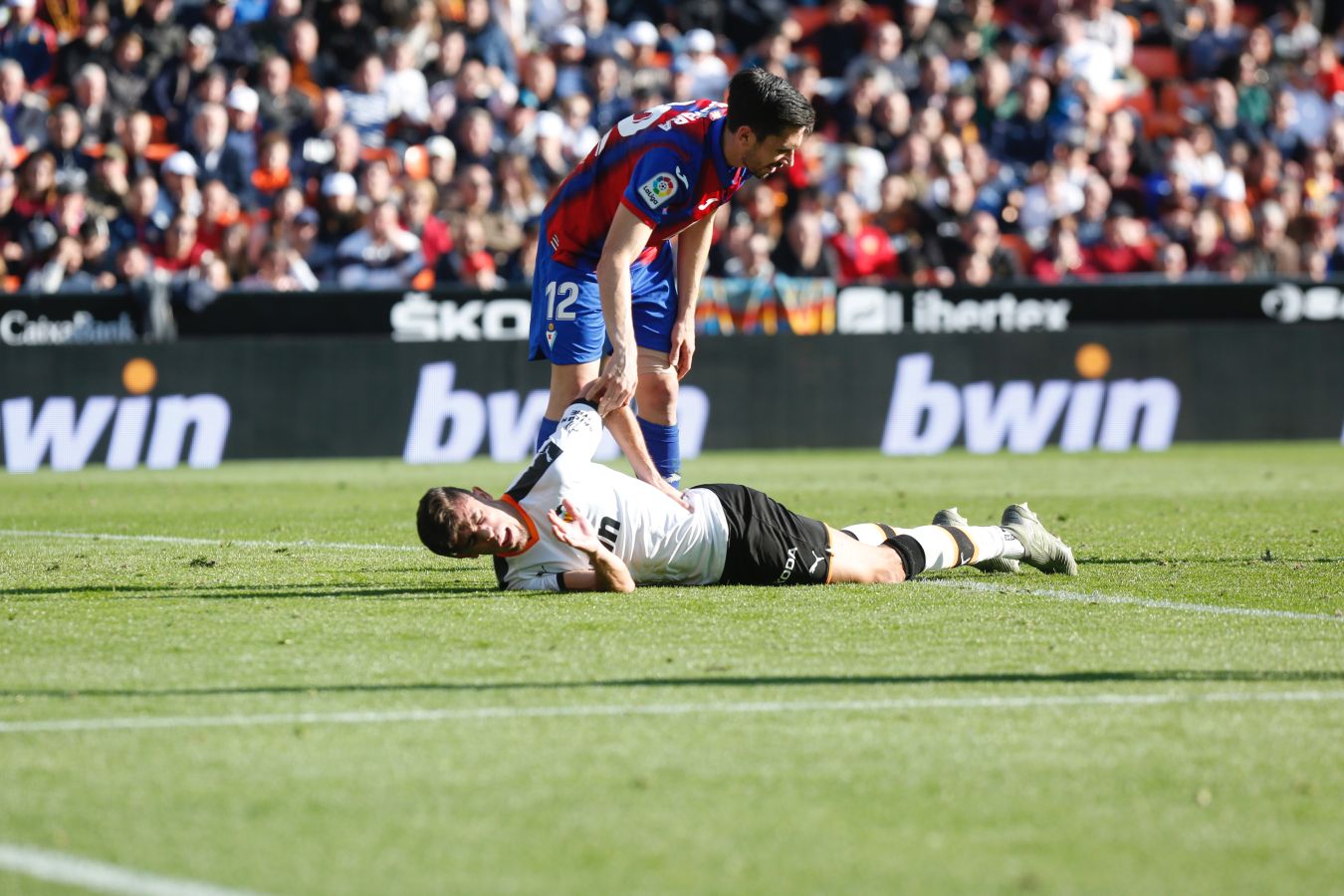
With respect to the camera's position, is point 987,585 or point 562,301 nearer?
point 987,585

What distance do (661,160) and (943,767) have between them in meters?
3.77

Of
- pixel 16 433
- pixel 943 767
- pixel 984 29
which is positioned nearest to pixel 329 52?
pixel 16 433

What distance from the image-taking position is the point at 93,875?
3.46 metres

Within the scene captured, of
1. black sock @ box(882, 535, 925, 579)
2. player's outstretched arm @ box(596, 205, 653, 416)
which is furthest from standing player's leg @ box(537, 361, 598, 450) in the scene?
black sock @ box(882, 535, 925, 579)

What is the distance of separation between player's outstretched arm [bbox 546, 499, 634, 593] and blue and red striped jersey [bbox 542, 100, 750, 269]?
4.51ft

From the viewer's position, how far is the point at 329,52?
19641 millimetres

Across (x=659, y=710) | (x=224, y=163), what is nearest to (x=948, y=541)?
(x=659, y=710)

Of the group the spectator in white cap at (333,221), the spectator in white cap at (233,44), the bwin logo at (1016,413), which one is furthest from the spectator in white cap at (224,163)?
the bwin logo at (1016,413)

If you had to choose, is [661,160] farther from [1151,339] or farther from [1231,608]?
[1151,339]

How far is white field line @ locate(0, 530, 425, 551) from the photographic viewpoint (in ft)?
31.6

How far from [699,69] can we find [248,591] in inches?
543

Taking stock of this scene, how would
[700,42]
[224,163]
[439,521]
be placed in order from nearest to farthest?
[439,521]
[224,163]
[700,42]

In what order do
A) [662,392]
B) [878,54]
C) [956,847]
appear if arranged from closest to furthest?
[956,847], [662,392], [878,54]

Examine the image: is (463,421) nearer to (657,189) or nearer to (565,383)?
(565,383)
